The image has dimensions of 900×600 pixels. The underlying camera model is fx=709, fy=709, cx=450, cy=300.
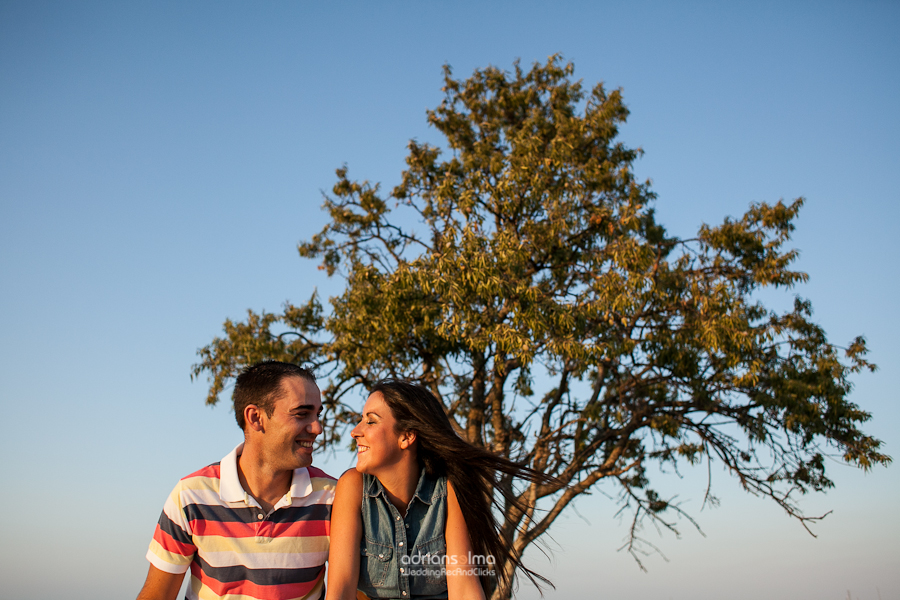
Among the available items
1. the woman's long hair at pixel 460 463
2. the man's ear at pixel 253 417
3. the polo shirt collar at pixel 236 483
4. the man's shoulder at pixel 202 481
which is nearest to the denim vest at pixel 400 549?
the woman's long hair at pixel 460 463

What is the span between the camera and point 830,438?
1006cm

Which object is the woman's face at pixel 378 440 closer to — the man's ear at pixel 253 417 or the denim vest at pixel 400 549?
the denim vest at pixel 400 549

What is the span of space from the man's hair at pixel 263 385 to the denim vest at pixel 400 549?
2.01ft

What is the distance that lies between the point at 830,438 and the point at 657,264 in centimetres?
358

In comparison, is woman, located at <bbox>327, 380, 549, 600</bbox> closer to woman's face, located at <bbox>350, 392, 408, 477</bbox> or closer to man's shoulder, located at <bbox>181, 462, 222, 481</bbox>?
woman's face, located at <bbox>350, 392, 408, 477</bbox>

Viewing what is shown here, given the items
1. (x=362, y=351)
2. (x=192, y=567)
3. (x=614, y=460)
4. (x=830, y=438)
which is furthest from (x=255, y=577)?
(x=830, y=438)

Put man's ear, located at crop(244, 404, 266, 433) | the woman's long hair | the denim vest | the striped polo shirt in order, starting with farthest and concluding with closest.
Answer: the woman's long hair
man's ear, located at crop(244, 404, 266, 433)
the denim vest
the striped polo shirt

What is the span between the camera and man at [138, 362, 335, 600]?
10.3 feet

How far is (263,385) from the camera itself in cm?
341

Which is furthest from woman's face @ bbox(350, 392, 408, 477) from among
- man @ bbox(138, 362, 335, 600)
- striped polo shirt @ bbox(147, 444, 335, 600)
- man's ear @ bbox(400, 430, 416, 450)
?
striped polo shirt @ bbox(147, 444, 335, 600)

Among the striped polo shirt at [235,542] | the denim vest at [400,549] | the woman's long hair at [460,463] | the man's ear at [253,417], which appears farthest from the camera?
the woman's long hair at [460,463]

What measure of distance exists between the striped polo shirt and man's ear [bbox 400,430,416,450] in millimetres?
530

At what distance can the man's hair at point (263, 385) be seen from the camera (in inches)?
133

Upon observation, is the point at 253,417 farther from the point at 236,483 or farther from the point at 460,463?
the point at 460,463
